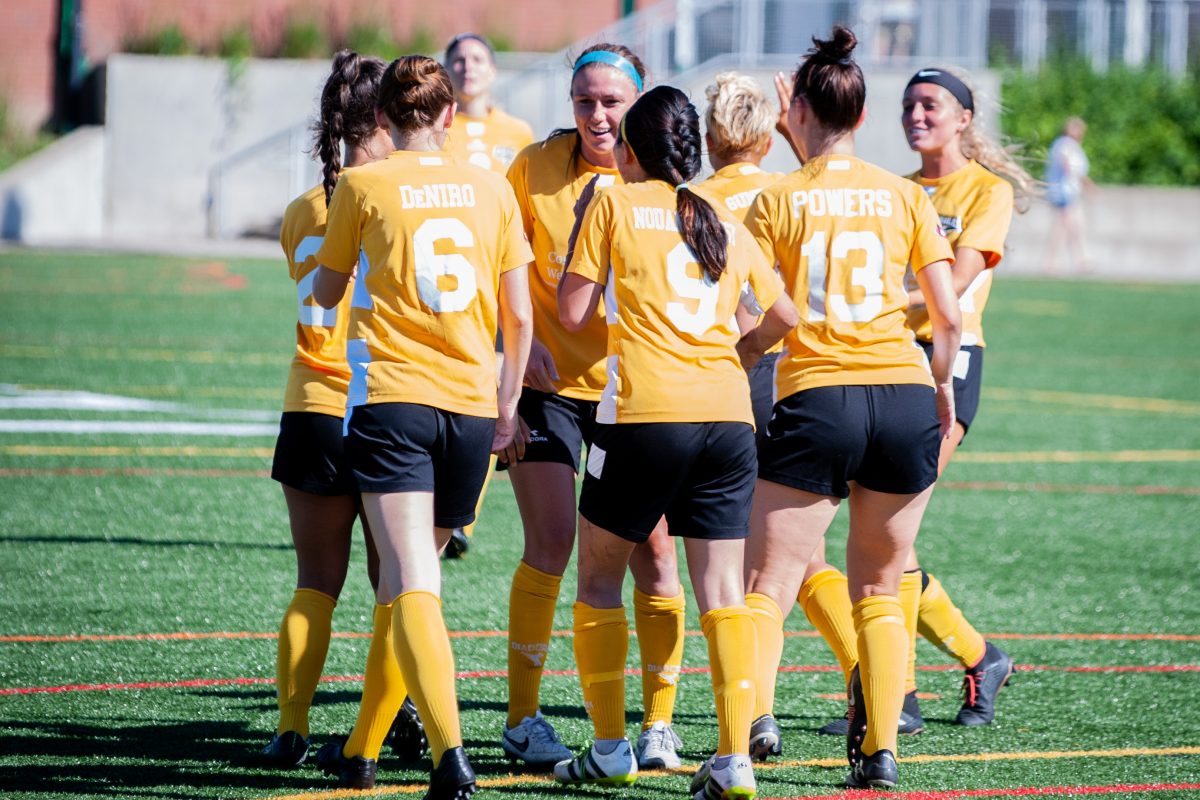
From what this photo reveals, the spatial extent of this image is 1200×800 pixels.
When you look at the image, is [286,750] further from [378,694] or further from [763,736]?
[763,736]

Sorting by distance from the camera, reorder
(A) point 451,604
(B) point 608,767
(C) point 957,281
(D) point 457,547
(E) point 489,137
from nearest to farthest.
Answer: (B) point 608,767 → (C) point 957,281 → (A) point 451,604 → (D) point 457,547 → (E) point 489,137

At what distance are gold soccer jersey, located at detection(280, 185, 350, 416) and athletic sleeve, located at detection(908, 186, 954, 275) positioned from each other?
173cm

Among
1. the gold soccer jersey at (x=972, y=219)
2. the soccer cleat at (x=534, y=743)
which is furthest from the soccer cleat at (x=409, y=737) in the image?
the gold soccer jersey at (x=972, y=219)

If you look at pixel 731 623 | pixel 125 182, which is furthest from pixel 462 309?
pixel 125 182

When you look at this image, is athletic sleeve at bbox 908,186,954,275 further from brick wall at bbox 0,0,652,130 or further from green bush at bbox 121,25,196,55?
brick wall at bbox 0,0,652,130

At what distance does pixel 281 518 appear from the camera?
8.68m

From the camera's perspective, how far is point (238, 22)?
29.5m

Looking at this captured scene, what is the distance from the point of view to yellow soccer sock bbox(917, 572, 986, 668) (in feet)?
18.5

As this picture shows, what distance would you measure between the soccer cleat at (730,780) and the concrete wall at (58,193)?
2258 cm

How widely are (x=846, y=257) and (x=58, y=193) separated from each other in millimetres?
24359

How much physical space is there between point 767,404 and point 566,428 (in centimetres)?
81

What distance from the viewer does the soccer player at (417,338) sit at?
13.7 feet

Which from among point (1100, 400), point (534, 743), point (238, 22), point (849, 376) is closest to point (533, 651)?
point (534, 743)

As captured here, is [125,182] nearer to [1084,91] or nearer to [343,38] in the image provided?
[343,38]
